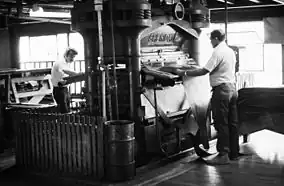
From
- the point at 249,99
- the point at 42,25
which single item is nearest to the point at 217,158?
the point at 249,99

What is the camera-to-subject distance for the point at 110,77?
594 cm

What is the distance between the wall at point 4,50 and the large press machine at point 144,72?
10.2 m

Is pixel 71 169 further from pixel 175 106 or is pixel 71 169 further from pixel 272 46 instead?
pixel 272 46

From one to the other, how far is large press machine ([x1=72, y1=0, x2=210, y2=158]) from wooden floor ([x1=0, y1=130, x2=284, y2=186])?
1.42ft

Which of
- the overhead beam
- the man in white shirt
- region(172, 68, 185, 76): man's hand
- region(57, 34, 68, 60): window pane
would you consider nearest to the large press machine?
region(172, 68, 185, 76): man's hand

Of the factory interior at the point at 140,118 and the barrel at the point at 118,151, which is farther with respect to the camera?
the factory interior at the point at 140,118

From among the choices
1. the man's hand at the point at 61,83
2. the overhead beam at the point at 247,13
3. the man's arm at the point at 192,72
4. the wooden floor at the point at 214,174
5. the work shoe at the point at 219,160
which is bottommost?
the wooden floor at the point at 214,174

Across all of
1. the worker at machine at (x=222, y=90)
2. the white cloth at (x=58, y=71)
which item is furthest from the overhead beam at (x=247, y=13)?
the worker at machine at (x=222, y=90)

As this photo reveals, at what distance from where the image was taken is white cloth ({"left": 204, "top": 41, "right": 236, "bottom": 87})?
6.22 metres

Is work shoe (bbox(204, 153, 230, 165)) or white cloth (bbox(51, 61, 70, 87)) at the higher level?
white cloth (bbox(51, 61, 70, 87))

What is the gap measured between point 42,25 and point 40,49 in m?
1.22

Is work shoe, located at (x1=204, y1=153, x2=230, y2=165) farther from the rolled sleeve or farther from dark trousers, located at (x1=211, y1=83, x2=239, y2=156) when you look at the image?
the rolled sleeve

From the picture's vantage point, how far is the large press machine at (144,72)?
5.98m

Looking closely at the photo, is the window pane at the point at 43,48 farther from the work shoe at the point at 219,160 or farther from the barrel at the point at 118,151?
the barrel at the point at 118,151
